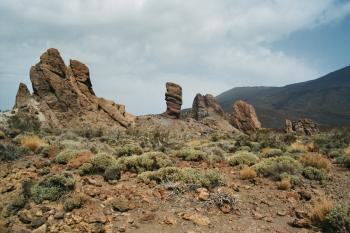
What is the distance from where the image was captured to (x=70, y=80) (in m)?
46.9

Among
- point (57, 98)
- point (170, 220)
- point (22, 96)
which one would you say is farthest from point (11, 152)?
point (22, 96)

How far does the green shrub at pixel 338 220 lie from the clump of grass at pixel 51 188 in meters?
6.96

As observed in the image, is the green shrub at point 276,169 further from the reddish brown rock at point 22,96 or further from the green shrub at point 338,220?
the reddish brown rock at point 22,96

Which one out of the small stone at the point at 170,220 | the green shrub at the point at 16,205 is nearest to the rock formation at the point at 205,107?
the green shrub at the point at 16,205

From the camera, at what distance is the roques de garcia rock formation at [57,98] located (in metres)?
43.3

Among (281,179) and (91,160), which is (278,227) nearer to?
(281,179)

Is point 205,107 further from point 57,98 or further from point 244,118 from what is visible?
point 57,98

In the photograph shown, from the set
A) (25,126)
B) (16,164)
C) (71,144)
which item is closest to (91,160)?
(16,164)

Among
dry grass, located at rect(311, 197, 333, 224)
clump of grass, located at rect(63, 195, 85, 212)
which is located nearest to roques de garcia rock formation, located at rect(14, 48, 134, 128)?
clump of grass, located at rect(63, 195, 85, 212)

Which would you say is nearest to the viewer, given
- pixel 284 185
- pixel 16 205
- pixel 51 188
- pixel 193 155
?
pixel 16 205

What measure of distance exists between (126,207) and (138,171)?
2.93 m

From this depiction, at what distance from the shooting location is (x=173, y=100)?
74.4 metres

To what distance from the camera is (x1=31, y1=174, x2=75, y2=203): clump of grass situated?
10.3 m

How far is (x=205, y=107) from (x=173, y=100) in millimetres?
7150
